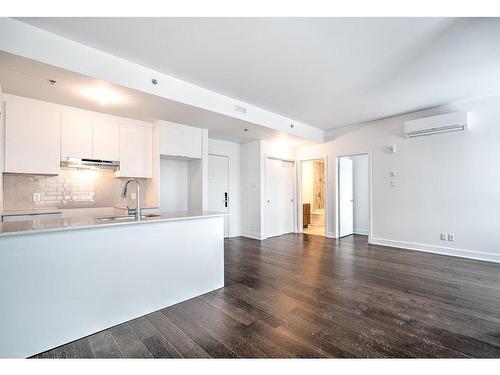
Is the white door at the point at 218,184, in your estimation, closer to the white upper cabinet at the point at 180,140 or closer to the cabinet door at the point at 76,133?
the white upper cabinet at the point at 180,140

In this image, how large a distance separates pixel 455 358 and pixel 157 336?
2217 mm

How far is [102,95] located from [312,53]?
2.62m

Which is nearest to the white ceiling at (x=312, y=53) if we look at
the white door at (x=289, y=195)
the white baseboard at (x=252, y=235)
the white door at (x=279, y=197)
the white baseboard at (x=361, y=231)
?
the white door at (x=279, y=197)

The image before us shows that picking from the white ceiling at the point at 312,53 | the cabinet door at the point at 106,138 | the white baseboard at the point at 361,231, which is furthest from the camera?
the white baseboard at the point at 361,231

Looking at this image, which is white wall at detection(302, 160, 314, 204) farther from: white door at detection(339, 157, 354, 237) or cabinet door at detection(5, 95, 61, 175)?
cabinet door at detection(5, 95, 61, 175)

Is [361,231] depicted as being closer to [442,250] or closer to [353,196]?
[353,196]

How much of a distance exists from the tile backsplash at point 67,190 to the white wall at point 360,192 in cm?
541

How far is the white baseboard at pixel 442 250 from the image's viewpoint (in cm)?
399

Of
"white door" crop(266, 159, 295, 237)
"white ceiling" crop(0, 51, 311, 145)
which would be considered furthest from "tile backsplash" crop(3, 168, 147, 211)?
"white door" crop(266, 159, 295, 237)

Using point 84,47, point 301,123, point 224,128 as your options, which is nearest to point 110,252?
point 84,47

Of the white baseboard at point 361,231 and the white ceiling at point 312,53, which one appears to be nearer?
the white ceiling at point 312,53

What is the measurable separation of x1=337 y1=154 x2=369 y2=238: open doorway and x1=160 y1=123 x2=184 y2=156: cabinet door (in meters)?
3.94

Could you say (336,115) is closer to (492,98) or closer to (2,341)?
(492,98)

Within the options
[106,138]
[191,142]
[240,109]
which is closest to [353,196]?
[240,109]
